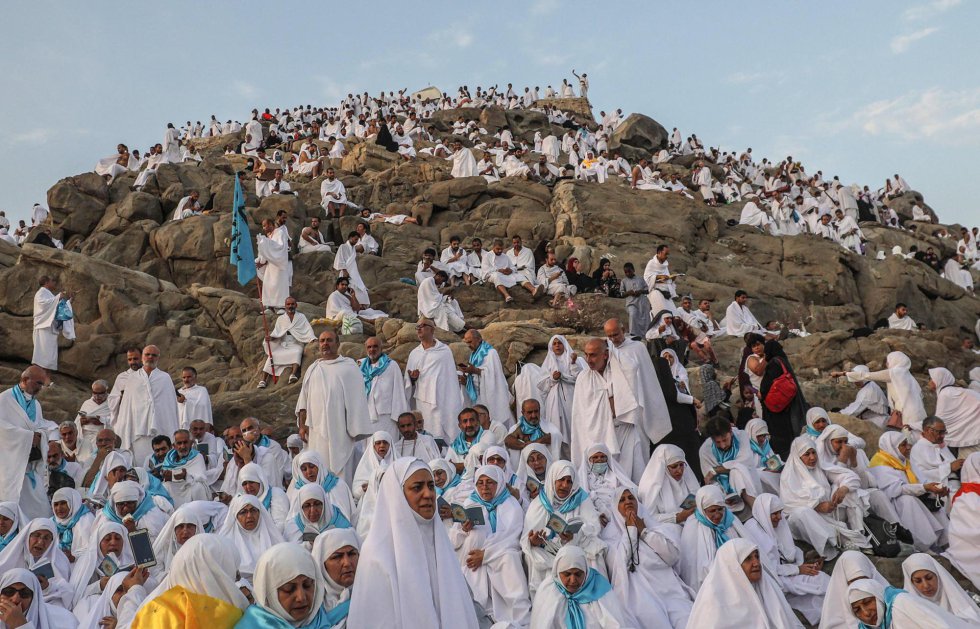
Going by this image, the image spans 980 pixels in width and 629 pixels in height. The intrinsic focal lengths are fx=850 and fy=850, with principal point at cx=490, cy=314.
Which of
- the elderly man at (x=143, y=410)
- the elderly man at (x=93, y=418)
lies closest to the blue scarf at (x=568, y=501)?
the elderly man at (x=143, y=410)

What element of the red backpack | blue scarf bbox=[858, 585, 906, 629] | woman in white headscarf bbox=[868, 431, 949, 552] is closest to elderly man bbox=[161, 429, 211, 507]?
the red backpack

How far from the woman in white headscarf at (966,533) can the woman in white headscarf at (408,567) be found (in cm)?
554

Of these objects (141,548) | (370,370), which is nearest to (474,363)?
(370,370)

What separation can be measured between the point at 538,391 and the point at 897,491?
14.5ft

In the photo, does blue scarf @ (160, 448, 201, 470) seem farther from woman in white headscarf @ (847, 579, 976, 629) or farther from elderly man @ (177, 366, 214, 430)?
woman in white headscarf @ (847, 579, 976, 629)

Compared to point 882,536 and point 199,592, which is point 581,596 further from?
point 882,536

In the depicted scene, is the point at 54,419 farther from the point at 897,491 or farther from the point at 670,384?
the point at 897,491

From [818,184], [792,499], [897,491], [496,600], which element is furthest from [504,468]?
[818,184]

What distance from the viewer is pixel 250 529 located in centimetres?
745

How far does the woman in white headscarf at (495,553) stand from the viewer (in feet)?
23.5

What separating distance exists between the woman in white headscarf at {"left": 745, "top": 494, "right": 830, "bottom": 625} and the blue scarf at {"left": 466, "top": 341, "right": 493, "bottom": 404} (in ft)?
14.6

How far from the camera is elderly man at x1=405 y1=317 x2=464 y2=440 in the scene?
11.1 meters

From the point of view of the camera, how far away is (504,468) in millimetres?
8359

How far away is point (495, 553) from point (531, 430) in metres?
2.49
